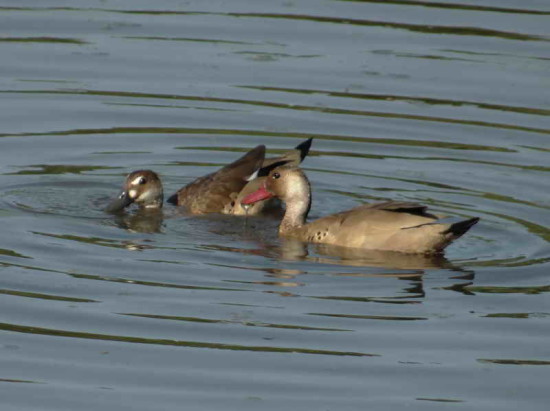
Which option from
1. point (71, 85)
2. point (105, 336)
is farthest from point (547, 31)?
point (105, 336)

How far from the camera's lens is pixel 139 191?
48.1 feet

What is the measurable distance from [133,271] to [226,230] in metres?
2.18

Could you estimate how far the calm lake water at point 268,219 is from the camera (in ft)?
33.1

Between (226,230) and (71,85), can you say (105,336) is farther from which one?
(71,85)

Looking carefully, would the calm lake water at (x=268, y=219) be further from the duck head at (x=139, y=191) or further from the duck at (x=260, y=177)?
the duck at (x=260, y=177)

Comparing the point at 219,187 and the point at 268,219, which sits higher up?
the point at 219,187

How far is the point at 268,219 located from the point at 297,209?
102 centimetres

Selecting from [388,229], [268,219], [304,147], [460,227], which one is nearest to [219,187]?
[268,219]

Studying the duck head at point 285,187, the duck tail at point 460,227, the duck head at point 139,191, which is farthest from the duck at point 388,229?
the duck head at point 139,191

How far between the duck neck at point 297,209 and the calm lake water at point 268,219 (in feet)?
0.90

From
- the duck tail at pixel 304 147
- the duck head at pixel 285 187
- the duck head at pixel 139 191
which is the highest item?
the duck tail at pixel 304 147

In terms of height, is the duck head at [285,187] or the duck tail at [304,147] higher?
the duck tail at [304,147]

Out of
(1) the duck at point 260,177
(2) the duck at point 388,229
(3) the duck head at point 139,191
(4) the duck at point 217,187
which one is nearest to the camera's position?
(2) the duck at point 388,229

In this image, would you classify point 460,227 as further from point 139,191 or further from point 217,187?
point 139,191
